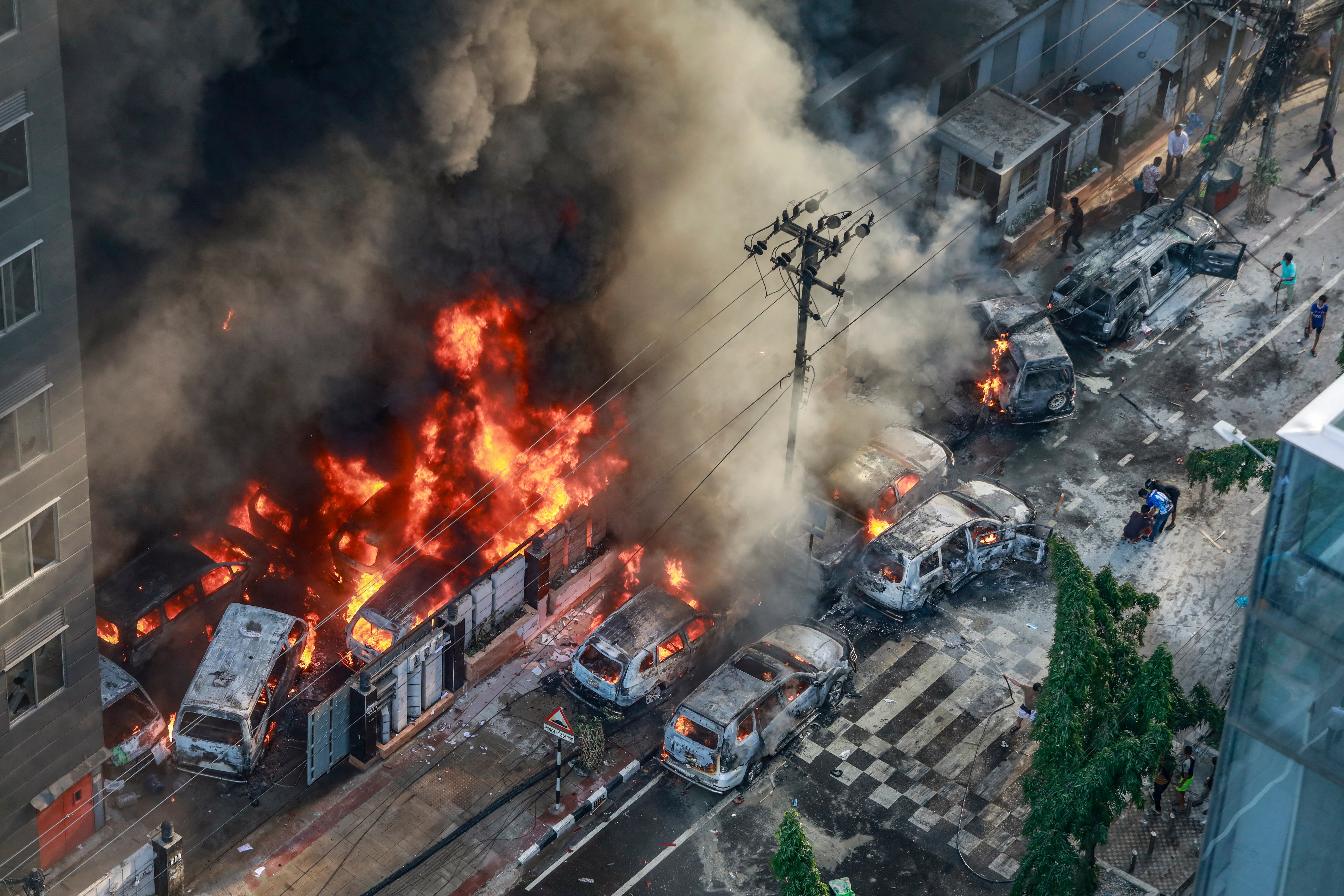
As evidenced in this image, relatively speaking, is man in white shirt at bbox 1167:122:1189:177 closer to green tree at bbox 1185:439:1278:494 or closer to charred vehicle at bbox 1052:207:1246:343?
charred vehicle at bbox 1052:207:1246:343

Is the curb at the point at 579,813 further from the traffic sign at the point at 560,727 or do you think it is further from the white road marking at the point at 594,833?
the traffic sign at the point at 560,727

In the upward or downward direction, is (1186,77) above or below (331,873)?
above

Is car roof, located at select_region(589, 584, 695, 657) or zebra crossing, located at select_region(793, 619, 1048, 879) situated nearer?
zebra crossing, located at select_region(793, 619, 1048, 879)

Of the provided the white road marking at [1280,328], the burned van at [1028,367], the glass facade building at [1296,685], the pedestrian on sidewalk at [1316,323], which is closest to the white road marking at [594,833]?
the burned van at [1028,367]

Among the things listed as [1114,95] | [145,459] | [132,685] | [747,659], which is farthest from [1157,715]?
[1114,95]

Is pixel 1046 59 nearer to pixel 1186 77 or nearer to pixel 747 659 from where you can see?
pixel 1186 77

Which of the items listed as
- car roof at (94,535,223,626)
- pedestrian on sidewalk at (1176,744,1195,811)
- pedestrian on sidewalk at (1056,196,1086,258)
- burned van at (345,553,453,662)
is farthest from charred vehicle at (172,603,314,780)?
pedestrian on sidewalk at (1056,196,1086,258)

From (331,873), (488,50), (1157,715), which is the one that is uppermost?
(488,50)
